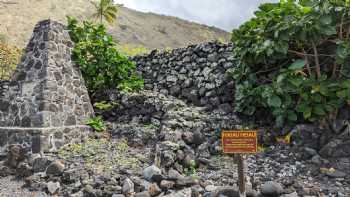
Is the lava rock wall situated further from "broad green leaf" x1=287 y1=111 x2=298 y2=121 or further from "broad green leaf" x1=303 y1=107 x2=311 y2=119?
"broad green leaf" x1=303 y1=107 x2=311 y2=119

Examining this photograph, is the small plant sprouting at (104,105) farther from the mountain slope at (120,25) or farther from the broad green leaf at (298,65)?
the mountain slope at (120,25)

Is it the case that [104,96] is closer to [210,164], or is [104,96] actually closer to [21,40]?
[210,164]

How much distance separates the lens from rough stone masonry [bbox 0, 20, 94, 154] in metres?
6.96

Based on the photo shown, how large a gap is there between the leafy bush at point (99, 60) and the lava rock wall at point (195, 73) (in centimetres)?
77

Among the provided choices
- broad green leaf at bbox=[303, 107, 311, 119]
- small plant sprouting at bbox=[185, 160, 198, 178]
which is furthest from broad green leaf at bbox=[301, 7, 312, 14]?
small plant sprouting at bbox=[185, 160, 198, 178]

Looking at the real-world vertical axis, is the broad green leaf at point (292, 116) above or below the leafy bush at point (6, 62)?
below

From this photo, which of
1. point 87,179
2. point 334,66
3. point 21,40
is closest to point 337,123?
point 334,66

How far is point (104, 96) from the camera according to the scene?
29.9ft

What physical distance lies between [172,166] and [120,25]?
30.2m

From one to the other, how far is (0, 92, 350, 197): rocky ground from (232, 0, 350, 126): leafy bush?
2.28ft

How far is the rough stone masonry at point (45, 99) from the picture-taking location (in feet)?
22.8

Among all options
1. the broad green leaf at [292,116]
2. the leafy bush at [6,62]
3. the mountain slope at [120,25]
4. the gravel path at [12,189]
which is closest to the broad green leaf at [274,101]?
the broad green leaf at [292,116]

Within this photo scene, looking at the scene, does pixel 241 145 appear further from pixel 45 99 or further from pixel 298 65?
pixel 45 99

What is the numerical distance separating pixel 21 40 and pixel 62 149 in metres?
21.1
